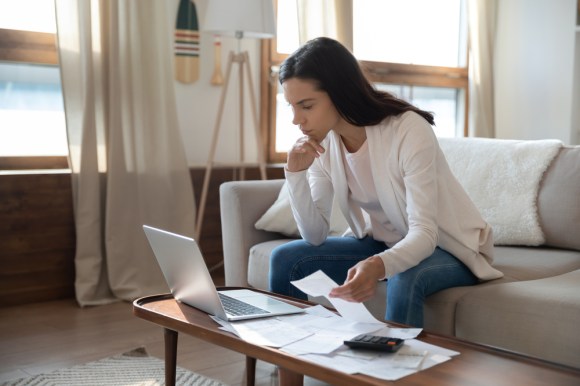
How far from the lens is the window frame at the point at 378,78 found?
4.08m

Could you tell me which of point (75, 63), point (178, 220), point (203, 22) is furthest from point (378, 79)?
point (75, 63)

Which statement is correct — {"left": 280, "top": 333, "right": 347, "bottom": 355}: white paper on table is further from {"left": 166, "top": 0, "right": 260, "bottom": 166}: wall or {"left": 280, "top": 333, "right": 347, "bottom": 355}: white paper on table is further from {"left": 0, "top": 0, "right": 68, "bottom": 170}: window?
{"left": 166, "top": 0, "right": 260, "bottom": 166}: wall

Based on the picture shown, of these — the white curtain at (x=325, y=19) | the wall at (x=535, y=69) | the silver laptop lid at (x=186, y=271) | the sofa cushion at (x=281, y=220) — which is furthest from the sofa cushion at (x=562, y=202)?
the wall at (x=535, y=69)

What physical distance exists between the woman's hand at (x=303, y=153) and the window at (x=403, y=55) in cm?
210

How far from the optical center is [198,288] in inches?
64.8

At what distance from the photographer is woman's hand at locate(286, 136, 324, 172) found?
1.98 meters

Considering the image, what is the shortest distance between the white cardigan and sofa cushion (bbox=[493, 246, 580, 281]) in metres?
0.11

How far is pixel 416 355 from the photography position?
1.31 m

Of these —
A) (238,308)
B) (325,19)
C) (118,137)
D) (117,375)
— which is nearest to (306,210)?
(238,308)

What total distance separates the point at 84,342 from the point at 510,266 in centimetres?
148

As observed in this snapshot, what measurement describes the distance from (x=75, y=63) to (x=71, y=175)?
→ 48 cm

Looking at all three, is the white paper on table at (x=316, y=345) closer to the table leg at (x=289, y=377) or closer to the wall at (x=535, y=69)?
the table leg at (x=289, y=377)

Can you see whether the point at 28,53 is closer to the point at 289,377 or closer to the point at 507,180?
the point at 507,180

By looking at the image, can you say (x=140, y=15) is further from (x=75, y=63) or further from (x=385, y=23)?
(x=385, y=23)
